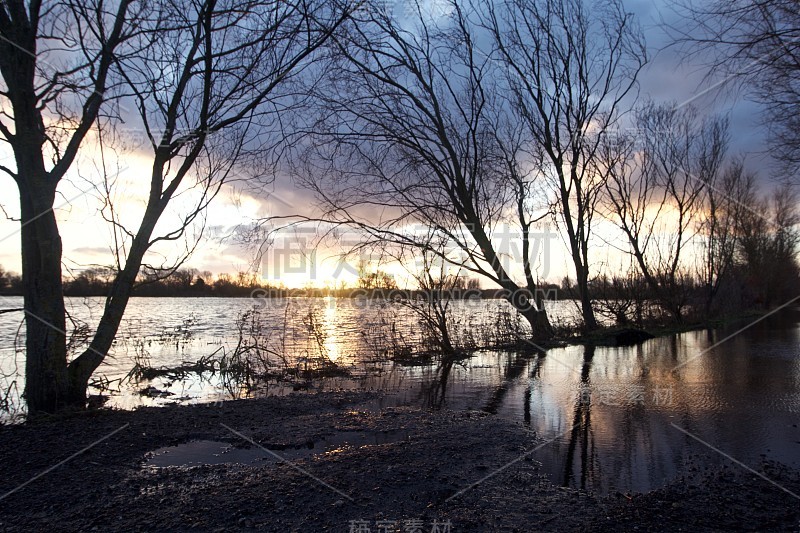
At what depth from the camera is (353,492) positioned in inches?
149

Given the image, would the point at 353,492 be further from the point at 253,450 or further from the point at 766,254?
the point at 766,254

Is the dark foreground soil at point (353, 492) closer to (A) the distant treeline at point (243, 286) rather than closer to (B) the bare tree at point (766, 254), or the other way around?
(A) the distant treeline at point (243, 286)

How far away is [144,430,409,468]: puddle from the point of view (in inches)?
185

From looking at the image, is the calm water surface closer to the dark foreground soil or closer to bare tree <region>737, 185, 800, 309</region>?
the dark foreground soil

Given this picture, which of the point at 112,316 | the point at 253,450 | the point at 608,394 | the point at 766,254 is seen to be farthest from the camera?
the point at 766,254

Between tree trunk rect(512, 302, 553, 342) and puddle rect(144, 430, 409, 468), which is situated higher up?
tree trunk rect(512, 302, 553, 342)

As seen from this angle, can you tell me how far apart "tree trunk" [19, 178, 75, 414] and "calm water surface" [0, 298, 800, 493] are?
1103mm

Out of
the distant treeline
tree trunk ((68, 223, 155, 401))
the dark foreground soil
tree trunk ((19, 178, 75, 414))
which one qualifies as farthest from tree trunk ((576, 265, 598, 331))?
tree trunk ((19, 178, 75, 414))

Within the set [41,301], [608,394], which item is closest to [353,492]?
[608,394]

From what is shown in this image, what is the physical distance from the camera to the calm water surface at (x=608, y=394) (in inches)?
184

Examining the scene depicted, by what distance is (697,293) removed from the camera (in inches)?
1050

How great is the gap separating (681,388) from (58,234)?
9343 mm

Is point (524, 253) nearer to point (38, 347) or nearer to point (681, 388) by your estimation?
point (681, 388)

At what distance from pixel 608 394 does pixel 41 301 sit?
7.93 meters
